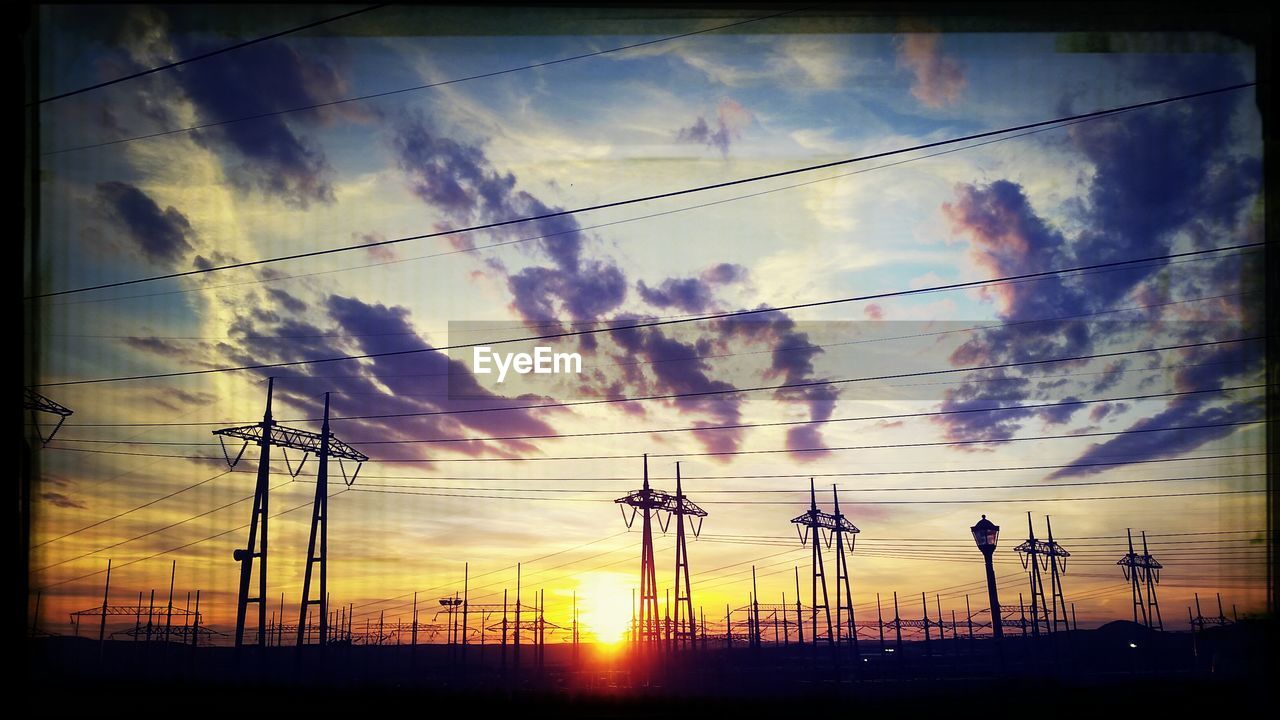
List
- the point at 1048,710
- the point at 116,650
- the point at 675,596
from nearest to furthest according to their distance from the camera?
the point at 1048,710
the point at 675,596
the point at 116,650

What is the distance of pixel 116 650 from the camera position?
59562 millimetres

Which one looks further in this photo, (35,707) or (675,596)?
(675,596)

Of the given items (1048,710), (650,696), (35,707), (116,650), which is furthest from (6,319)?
(116,650)

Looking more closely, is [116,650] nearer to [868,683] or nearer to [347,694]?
[868,683]

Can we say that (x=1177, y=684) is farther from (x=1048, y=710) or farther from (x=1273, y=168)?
(x=1273, y=168)

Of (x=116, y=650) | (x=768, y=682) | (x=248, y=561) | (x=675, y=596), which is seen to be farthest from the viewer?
(x=116, y=650)

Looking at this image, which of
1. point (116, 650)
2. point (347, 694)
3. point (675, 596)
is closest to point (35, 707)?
point (347, 694)

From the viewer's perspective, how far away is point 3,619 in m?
4.98

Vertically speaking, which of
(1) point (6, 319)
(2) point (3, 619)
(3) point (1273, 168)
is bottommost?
(2) point (3, 619)

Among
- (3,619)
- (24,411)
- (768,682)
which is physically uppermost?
(24,411)

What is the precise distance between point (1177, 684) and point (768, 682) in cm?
2994

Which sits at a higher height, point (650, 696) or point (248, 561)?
point (248, 561)

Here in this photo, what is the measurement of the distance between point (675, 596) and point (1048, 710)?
2615cm

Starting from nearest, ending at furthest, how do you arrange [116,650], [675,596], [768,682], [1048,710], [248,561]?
[1048,710] → [248,561] → [675,596] → [768,682] → [116,650]
